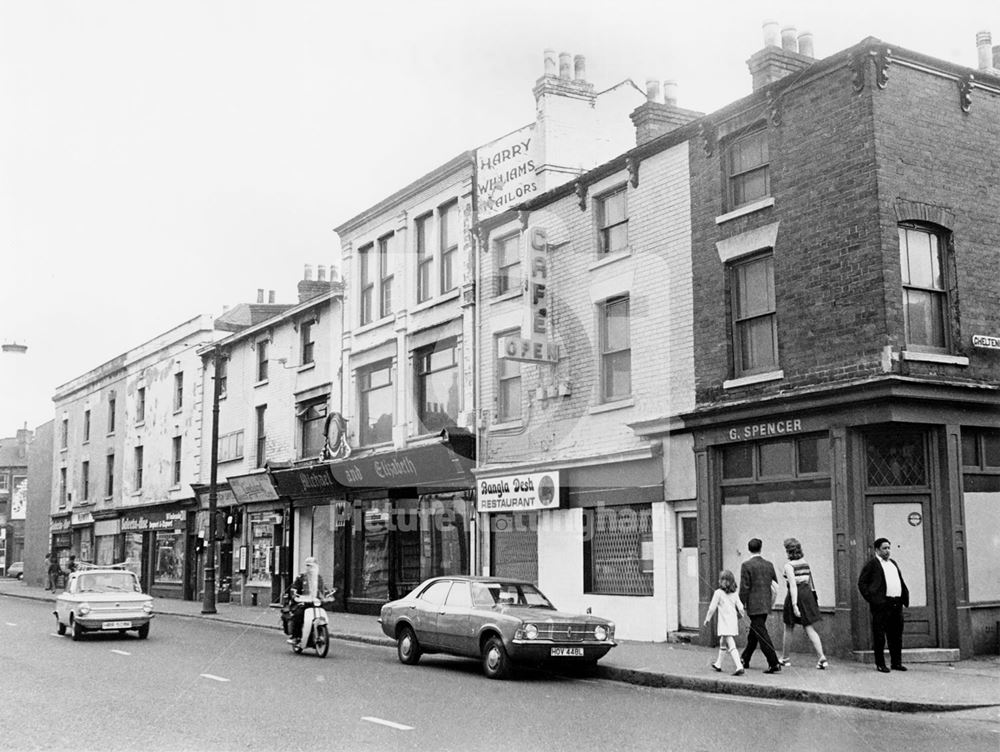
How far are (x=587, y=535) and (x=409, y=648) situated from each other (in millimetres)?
5413

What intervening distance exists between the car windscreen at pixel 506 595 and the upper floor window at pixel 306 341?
17.7 meters

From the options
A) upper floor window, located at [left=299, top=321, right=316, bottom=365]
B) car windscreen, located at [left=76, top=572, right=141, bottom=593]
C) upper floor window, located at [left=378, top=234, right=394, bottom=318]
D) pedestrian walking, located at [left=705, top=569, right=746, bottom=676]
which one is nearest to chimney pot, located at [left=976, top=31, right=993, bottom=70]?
pedestrian walking, located at [left=705, top=569, right=746, bottom=676]

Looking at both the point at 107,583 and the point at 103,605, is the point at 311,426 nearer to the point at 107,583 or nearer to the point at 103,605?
the point at 107,583

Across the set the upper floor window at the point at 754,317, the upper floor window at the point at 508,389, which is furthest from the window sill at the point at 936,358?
the upper floor window at the point at 508,389

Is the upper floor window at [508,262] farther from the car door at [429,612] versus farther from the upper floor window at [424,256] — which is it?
the car door at [429,612]

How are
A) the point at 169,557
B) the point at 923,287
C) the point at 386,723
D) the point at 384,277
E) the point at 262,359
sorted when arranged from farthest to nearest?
1. the point at 169,557
2. the point at 262,359
3. the point at 384,277
4. the point at 923,287
5. the point at 386,723

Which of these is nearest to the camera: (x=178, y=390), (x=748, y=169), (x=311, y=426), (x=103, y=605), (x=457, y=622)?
(x=457, y=622)

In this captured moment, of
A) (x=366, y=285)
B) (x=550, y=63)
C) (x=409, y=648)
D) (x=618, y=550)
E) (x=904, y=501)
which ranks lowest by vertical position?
(x=409, y=648)

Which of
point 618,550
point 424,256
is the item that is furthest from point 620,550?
point 424,256

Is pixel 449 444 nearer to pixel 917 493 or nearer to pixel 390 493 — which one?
pixel 390 493

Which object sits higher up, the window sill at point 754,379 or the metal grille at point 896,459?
the window sill at point 754,379

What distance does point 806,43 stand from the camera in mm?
19094

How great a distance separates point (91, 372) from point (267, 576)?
897 inches

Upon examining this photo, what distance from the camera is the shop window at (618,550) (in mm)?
19703
